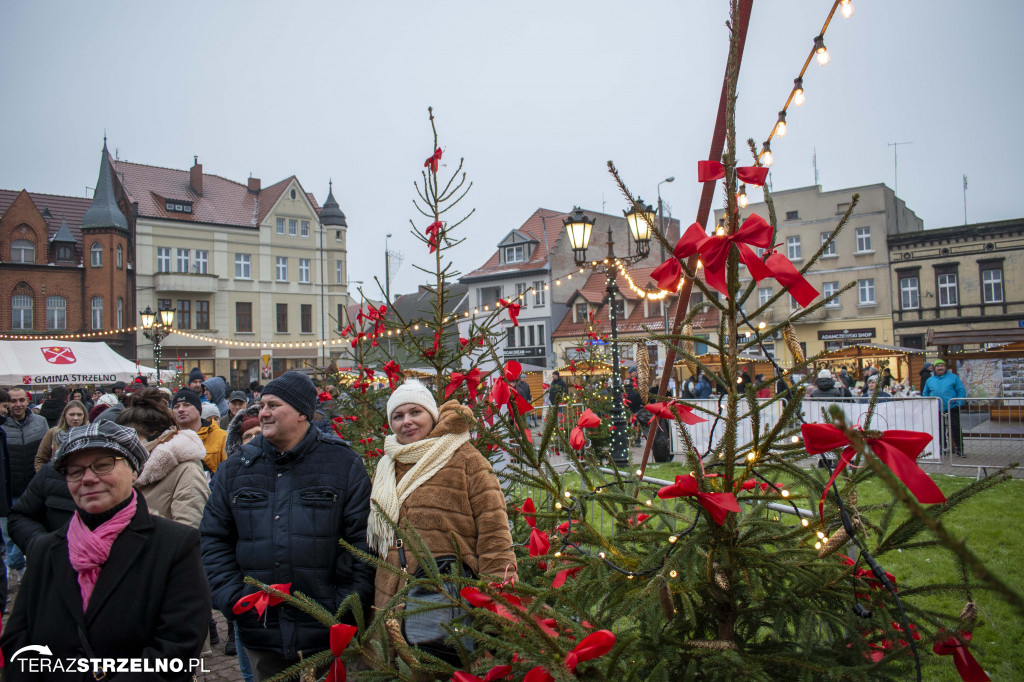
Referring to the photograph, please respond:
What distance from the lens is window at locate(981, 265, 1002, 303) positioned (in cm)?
3384

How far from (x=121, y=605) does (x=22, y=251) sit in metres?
47.3

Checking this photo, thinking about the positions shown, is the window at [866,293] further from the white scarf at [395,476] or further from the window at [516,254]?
the white scarf at [395,476]

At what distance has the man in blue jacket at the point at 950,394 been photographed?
1101 cm

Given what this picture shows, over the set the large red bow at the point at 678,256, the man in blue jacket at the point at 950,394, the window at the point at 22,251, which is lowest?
the man in blue jacket at the point at 950,394

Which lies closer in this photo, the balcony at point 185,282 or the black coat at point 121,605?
the black coat at point 121,605

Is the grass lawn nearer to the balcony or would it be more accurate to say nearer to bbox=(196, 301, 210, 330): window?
the balcony

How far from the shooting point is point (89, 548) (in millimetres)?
2508

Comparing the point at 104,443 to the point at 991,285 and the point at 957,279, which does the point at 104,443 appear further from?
the point at 991,285

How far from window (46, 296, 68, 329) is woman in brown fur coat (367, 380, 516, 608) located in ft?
147

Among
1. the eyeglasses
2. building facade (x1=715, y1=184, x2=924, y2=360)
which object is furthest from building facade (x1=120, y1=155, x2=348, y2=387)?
the eyeglasses

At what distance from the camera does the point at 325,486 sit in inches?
124

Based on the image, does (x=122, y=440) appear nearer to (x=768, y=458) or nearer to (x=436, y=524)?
(x=436, y=524)

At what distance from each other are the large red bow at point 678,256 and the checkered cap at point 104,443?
7.59ft

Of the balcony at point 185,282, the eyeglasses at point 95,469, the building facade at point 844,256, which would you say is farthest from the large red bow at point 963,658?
the balcony at point 185,282
